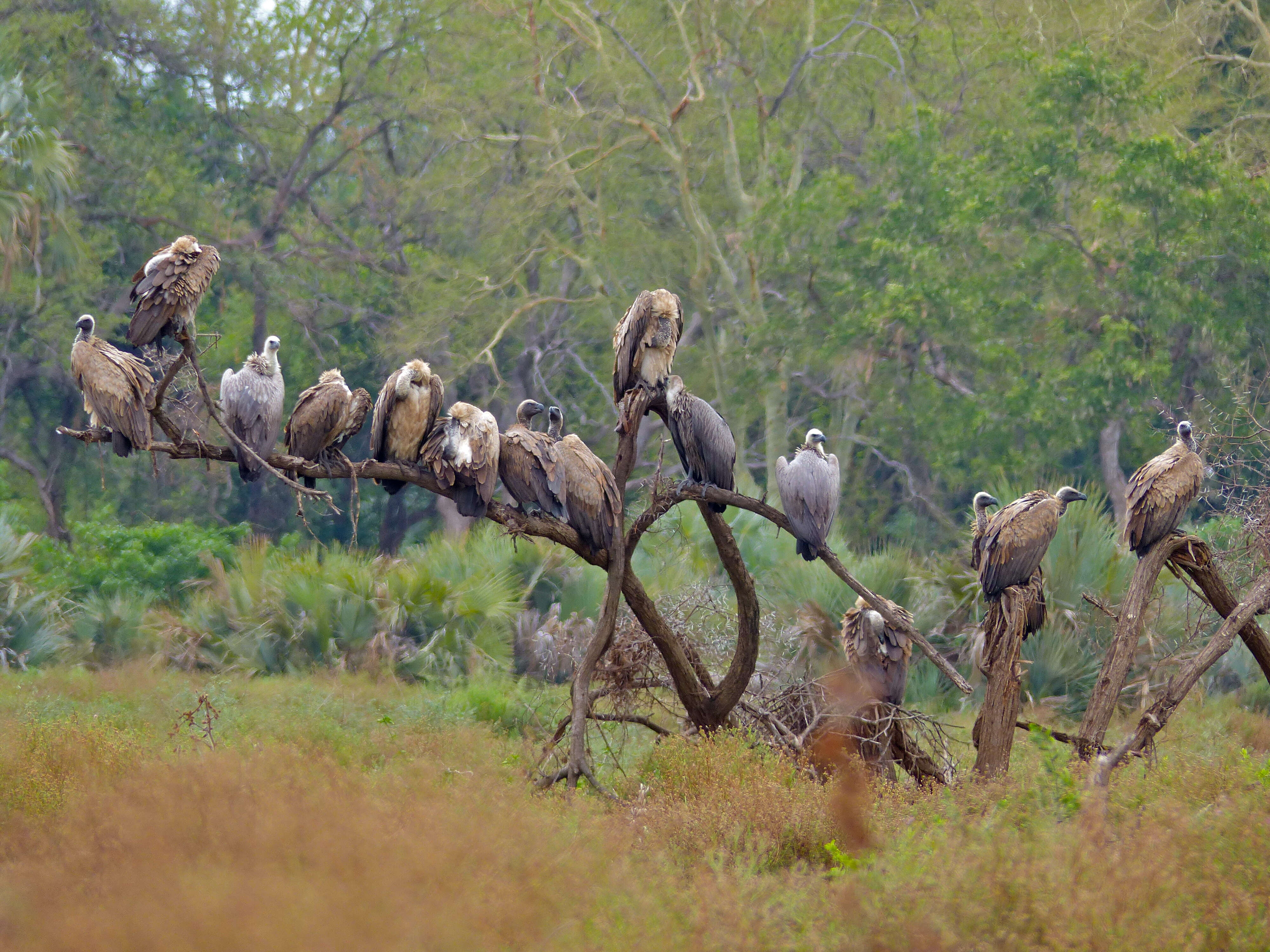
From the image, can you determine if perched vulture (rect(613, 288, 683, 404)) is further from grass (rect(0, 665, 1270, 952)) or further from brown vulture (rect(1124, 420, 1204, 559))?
brown vulture (rect(1124, 420, 1204, 559))

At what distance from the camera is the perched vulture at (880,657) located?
321 inches

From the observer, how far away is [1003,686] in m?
6.97

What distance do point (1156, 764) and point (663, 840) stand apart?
9.90 ft

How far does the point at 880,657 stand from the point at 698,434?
202 centimetres

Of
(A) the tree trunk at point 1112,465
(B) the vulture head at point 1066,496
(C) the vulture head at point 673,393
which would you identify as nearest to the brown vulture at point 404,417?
(C) the vulture head at point 673,393

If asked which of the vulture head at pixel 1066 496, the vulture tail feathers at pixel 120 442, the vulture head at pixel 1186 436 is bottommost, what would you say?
the vulture tail feathers at pixel 120 442

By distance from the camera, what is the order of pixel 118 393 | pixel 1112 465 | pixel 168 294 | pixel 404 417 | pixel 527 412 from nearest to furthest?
1. pixel 168 294
2. pixel 118 393
3. pixel 404 417
4. pixel 527 412
5. pixel 1112 465

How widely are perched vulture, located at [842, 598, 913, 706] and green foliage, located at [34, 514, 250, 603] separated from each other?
10904 millimetres

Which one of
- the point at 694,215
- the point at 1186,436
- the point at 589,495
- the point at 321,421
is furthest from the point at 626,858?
the point at 694,215

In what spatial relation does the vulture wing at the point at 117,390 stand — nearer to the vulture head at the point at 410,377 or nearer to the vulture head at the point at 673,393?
the vulture head at the point at 410,377

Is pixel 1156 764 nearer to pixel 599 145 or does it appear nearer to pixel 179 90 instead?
pixel 599 145

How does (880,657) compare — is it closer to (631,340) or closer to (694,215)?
(631,340)

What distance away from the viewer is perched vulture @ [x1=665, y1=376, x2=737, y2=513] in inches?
291

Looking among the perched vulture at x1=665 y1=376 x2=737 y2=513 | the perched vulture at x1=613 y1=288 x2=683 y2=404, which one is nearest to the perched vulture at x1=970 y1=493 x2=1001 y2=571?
the perched vulture at x1=665 y1=376 x2=737 y2=513
